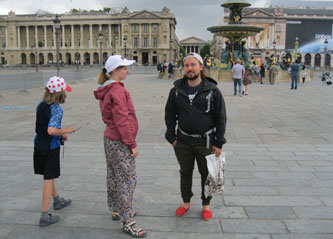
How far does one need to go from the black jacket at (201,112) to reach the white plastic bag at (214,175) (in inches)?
5.7

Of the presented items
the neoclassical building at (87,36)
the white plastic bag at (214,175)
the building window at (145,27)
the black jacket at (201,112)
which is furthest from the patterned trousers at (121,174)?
the building window at (145,27)

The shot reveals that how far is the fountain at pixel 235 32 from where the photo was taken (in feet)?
95.9

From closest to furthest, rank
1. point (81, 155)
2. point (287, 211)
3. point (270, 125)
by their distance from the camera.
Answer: point (287, 211)
point (81, 155)
point (270, 125)

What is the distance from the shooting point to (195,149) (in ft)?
11.8

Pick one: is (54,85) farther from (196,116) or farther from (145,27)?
(145,27)

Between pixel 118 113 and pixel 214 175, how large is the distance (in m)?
1.17

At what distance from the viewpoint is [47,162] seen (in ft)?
11.8

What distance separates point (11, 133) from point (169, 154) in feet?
13.7

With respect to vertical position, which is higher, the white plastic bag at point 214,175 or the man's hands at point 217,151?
the man's hands at point 217,151

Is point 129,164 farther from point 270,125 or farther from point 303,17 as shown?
point 303,17

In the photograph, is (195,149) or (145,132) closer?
(195,149)

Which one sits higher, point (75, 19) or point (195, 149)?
point (75, 19)

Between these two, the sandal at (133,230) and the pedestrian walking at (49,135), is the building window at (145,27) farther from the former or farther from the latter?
the sandal at (133,230)

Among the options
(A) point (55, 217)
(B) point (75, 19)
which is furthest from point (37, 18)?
(A) point (55, 217)
